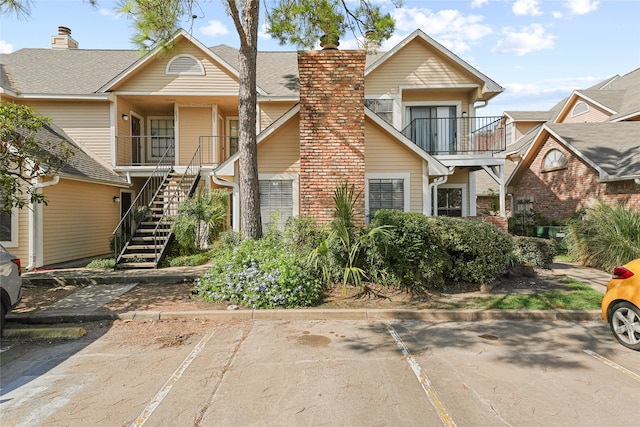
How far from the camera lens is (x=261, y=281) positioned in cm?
657

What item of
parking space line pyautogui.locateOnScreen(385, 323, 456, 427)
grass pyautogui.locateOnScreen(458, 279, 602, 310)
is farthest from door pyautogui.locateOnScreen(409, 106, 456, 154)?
parking space line pyautogui.locateOnScreen(385, 323, 456, 427)

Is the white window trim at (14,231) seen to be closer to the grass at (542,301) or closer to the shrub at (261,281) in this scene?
the shrub at (261,281)

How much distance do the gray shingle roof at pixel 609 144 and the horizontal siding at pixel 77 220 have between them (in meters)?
19.1

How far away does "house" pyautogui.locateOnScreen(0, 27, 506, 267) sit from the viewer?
1023 cm

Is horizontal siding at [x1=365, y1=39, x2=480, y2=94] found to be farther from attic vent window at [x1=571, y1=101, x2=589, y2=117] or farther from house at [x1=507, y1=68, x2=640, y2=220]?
attic vent window at [x1=571, y1=101, x2=589, y2=117]

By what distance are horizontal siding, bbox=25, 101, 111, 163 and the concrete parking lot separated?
1075 cm


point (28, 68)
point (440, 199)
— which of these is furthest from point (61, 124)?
point (440, 199)

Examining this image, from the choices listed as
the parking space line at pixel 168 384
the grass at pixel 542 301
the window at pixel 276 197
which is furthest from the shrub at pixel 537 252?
the parking space line at pixel 168 384

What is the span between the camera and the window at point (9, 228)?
1043 centimetres

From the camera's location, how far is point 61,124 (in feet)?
46.0

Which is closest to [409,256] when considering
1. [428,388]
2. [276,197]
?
[428,388]

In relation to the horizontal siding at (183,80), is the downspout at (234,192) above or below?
below

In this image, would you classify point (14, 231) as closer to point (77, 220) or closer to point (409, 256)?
point (77, 220)

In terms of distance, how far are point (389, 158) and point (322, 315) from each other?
5566mm
